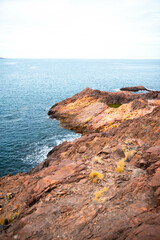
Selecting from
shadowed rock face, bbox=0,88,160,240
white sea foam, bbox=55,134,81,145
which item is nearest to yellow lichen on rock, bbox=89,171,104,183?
shadowed rock face, bbox=0,88,160,240

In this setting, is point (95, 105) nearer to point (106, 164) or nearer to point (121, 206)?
point (106, 164)

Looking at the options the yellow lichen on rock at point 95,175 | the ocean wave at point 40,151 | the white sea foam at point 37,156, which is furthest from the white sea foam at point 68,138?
the yellow lichen on rock at point 95,175

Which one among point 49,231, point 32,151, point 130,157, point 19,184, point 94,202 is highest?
point 130,157

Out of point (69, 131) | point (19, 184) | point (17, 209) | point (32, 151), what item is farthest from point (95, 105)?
point (17, 209)

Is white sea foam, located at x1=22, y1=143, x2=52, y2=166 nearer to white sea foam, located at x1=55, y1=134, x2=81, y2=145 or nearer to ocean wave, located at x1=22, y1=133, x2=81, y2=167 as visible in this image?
ocean wave, located at x1=22, y1=133, x2=81, y2=167

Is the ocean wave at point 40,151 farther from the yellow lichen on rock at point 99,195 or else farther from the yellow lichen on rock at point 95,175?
the yellow lichen on rock at point 99,195

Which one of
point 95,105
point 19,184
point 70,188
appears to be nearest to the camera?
point 70,188

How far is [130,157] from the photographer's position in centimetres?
1422

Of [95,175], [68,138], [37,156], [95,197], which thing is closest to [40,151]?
[37,156]

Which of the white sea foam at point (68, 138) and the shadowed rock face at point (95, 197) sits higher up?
the shadowed rock face at point (95, 197)

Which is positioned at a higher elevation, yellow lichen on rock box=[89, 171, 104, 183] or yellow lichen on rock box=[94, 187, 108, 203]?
yellow lichen on rock box=[89, 171, 104, 183]

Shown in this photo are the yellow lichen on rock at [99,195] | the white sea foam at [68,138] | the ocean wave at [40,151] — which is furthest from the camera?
the white sea foam at [68,138]

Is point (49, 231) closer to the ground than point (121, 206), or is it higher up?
closer to the ground

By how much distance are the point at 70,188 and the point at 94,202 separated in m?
2.26
